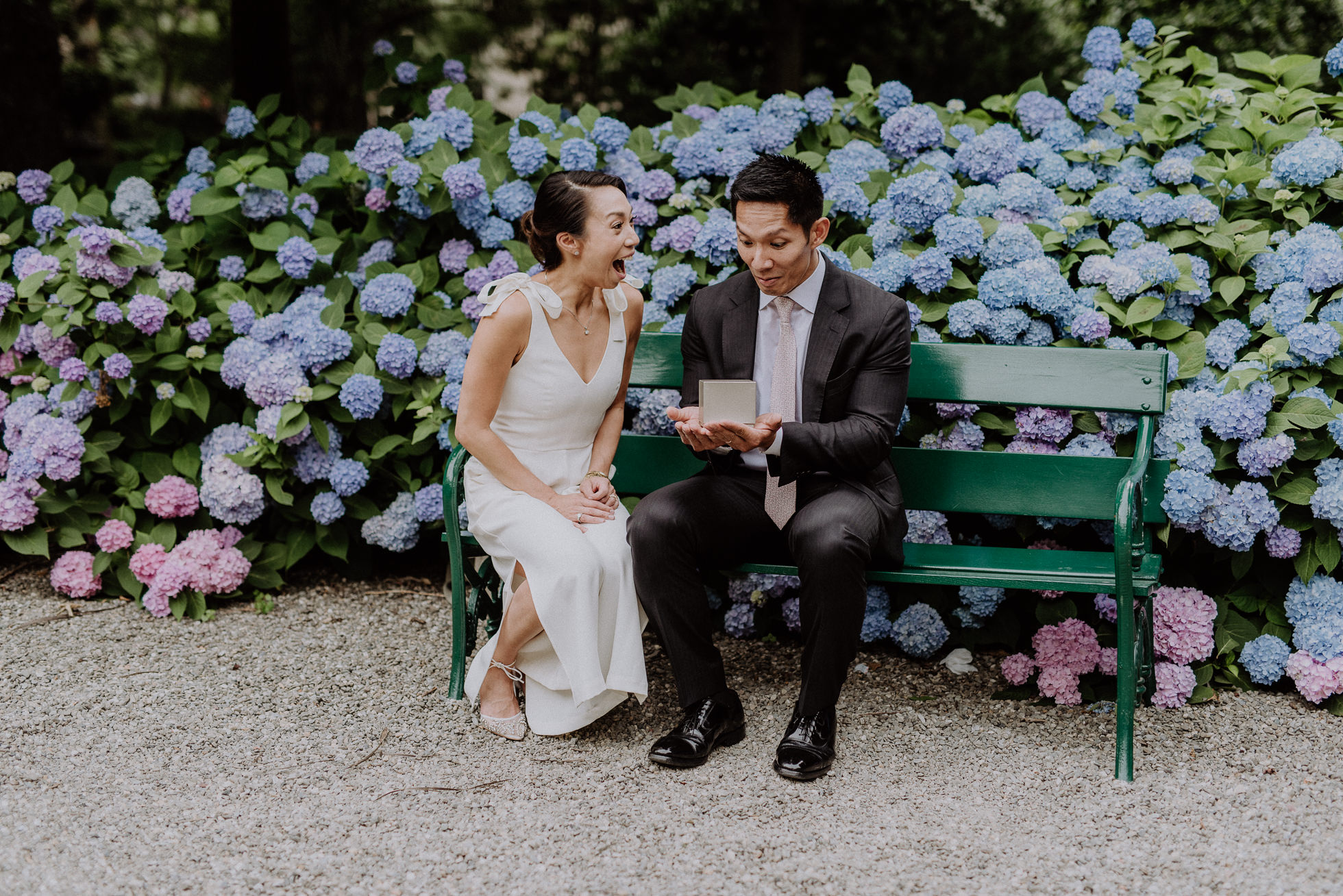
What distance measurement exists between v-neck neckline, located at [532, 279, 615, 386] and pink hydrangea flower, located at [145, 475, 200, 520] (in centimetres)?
167

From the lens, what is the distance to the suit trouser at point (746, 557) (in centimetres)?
269

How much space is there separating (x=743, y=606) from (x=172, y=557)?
6.65 ft

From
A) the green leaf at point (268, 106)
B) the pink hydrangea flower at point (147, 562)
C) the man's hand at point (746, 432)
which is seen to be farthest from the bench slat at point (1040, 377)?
the green leaf at point (268, 106)

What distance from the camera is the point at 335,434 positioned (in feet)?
12.3

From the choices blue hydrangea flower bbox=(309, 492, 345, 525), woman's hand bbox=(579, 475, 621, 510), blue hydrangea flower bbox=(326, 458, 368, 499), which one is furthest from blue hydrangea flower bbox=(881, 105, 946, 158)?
blue hydrangea flower bbox=(309, 492, 345, 525)

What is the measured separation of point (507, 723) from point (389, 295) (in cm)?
159

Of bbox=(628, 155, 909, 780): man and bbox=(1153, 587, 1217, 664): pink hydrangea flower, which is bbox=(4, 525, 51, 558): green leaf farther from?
bbox=(1153, 587, 1217, 664): pink hydrangea flower

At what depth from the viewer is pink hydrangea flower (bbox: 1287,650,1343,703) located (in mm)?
3004

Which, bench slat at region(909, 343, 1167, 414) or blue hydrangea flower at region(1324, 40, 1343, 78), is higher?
blue hydrangea flower at region(1324, 40, 1343, 78)

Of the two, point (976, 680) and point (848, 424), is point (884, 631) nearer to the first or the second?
point (976, 680)

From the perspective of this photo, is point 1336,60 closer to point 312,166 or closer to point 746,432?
point 746,432

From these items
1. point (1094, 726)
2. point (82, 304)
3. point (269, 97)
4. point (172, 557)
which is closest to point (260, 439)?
point (172, 557)

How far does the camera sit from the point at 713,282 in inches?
141

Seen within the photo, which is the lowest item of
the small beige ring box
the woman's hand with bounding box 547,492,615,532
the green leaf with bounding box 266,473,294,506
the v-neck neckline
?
the green leaf with bounding box 266,473,294,506
